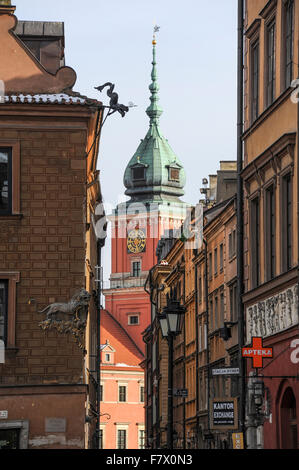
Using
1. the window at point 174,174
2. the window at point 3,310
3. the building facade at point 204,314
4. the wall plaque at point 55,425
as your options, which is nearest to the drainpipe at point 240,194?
the wall plaque at point 55,425

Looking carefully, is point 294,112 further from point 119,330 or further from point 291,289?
point 119,330

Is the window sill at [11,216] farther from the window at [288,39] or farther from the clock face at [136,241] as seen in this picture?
the clock face at [136,241]

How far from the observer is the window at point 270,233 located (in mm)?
28031

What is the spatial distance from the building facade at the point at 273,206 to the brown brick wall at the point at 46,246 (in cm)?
413

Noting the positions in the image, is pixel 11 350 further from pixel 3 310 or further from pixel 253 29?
pixel 253 29

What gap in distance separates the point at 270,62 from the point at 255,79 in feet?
5.27

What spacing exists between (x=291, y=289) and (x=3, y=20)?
10329 millimetres

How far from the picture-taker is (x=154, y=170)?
144m

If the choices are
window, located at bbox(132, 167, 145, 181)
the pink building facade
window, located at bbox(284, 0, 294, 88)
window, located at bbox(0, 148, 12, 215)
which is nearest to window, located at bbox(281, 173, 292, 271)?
window, located at bbox(284, 0, 294, 88)

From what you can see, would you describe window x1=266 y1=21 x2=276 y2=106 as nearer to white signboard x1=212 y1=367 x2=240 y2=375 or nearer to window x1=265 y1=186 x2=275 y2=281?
window x1=265 y1=186 x2=275 y2=281

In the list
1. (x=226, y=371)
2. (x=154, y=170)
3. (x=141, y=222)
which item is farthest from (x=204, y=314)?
(x=154, y=170)

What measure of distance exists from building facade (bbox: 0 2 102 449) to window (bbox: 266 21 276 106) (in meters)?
4.11

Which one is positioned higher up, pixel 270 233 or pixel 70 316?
pixel 270 233

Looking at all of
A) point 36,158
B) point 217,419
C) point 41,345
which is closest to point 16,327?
point 41,345
